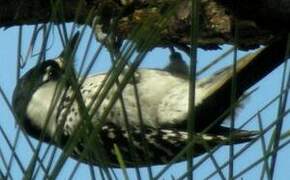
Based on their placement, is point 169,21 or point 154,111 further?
point 154,111

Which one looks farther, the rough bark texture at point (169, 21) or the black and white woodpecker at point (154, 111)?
the black and white woodpecker at point (154, 111)

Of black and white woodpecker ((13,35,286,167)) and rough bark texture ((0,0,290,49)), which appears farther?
black and white woodpecker ((13,35,286,167))

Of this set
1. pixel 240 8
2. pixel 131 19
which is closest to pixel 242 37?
pixel 131 19

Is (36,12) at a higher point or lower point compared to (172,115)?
higher

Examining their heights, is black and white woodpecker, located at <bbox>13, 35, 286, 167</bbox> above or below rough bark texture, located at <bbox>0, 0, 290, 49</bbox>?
below

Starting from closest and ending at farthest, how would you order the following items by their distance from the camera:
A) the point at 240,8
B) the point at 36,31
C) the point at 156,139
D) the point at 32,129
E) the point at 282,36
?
the point at 36,31, the point at 240,8, the point at 282,36, the point at 156,139, the point at 32,129

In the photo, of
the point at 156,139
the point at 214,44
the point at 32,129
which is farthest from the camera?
the point at 32,129

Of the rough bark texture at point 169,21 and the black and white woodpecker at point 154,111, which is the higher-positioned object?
the rough bark texture at point 169,21


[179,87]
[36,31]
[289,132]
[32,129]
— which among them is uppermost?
[36,31]

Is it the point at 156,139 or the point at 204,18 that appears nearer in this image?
the point at 204,18

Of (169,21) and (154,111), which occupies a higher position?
(169,21)

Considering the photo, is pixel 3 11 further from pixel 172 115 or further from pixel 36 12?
pixel 172 115

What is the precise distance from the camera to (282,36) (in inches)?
73.9

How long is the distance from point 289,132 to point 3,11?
56.8 inches
